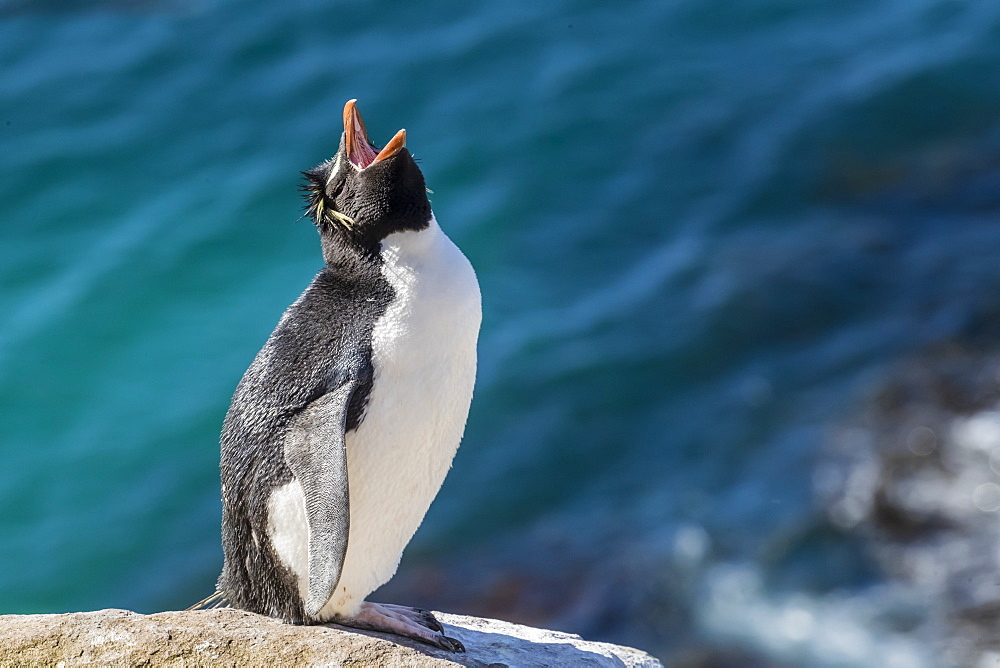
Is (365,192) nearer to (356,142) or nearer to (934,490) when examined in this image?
(356,142)

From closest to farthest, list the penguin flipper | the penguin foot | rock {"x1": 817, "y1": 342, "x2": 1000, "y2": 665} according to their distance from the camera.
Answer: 1. the penguin flipper
2. the penguin foot
3. rock {"x1": 817, "y1": 342, "x2": 1000, "y2": 665}

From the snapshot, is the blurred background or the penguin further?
the blurred background

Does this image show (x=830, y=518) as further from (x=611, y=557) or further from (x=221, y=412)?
(x=221, y=412)

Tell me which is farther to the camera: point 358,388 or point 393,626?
point 393,626

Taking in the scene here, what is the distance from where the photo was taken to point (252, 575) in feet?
9.32

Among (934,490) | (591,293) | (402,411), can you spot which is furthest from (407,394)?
(591,293)

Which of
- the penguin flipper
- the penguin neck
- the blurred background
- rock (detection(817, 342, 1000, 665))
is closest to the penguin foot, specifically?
the penguin flipper

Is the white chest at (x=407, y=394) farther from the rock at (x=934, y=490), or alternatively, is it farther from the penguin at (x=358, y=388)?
the rock at (x=934, y=490)

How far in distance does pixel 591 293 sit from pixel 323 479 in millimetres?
5192

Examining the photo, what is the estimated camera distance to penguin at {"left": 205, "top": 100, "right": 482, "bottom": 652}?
2717 mm

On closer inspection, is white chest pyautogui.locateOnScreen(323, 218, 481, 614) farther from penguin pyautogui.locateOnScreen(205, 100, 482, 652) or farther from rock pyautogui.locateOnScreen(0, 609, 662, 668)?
rock pyautogui.locateOnScreen(0, 609, 662, 668)

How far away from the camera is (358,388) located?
8.87 ft

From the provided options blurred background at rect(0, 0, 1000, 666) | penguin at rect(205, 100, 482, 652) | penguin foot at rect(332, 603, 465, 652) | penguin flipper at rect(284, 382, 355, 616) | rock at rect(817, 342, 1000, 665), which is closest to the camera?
penguin flipper at rect(284, 382, 355, 616)

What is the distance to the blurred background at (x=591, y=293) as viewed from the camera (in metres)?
5.75
